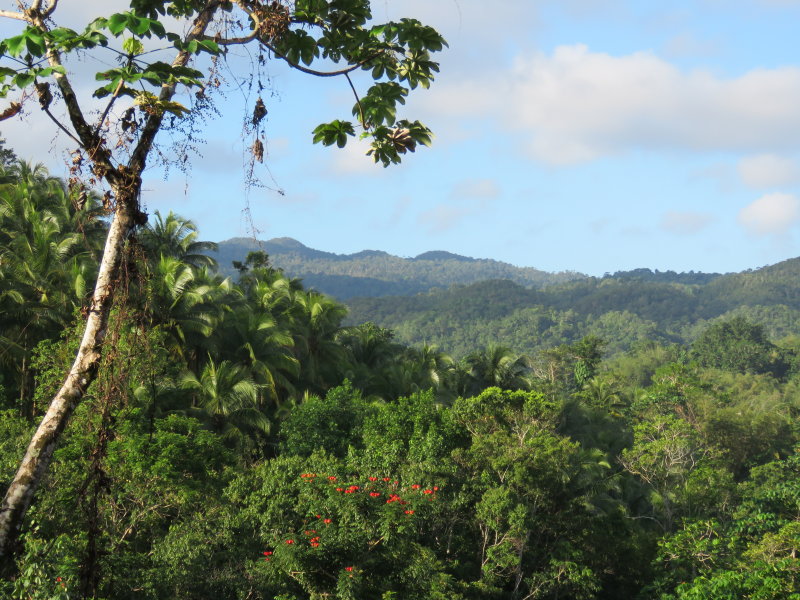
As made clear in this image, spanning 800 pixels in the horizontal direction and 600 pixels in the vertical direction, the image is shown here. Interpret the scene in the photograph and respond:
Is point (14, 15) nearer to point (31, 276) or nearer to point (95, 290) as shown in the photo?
point (95, 290)

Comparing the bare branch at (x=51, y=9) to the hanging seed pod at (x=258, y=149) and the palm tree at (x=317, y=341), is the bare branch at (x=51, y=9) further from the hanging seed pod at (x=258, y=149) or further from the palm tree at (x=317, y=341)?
the palm tree at (x=317, y=341)

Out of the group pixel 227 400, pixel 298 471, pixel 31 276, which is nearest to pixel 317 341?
pixel 227 400

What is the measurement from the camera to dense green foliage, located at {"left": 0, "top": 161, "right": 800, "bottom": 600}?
13258mm

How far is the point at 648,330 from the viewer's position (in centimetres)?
17912

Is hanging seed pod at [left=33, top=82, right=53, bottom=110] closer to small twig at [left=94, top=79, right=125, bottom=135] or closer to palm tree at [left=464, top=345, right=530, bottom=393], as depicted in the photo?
small twig at [left=94, top=79, right=125, bottom=135]

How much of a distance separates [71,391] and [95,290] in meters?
0.52

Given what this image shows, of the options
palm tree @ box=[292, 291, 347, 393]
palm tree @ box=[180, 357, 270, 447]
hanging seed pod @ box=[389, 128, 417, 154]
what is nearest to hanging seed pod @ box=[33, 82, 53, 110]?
hanging seed pod @ box=[389, 128, 417, 154]

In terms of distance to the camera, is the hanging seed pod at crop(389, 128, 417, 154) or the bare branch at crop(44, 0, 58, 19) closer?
the bare branch at crop(44, 0, 58, 19)

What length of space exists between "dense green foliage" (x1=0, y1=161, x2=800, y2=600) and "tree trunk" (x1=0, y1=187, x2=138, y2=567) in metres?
0.09

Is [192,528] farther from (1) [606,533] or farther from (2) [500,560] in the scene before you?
(1) [606,533]

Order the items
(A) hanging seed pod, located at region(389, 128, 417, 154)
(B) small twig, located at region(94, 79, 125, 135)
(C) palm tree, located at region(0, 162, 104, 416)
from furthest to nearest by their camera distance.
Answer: (C) palm tree, located at region(0, 162, 104, 416)
(A) hanging seed pod, located at region(389, 128, 417, 154)
(B) small twig, located at region(94, 79, 125, 135)

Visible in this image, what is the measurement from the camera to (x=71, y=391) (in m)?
4.07

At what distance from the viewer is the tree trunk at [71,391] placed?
390 cm

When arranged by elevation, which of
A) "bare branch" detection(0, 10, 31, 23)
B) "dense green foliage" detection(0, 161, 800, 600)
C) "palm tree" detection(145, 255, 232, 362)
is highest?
"bare branch" detection(0, 10, 31, 23)
